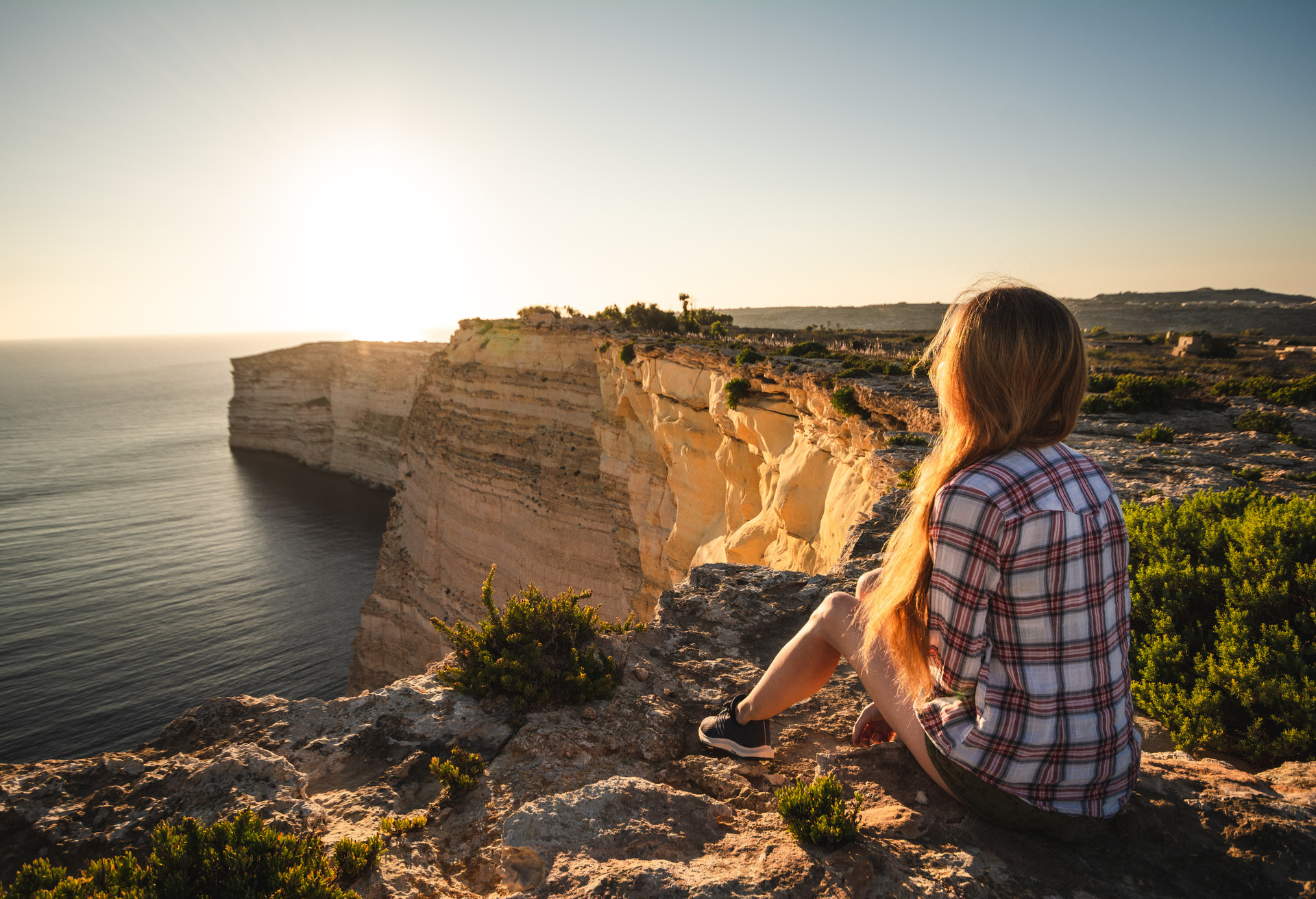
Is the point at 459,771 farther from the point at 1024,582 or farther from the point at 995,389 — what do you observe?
the point at 995,389

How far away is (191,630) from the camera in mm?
30172

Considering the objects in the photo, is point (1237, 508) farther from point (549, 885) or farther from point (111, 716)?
point (111, 716)

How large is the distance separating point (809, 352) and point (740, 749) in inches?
679

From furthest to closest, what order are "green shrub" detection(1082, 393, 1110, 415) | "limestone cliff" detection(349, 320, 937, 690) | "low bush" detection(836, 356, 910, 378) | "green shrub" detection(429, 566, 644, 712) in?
"low bush" detection(836, 356, 910, 378) → "limestone cliff" detection(349, 320, 937, 690) → "green shrub" detection(1082, 393, 1110, 415) → "green shrub" detection(429, 566, 644, 712)

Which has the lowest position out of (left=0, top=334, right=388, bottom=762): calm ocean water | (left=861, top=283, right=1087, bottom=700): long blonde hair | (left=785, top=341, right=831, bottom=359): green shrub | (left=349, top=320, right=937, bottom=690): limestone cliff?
(left=0, top=334, right=388, bottom=762): calm ocean water

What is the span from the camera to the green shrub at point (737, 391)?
15625 millimetres

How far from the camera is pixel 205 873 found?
226cm

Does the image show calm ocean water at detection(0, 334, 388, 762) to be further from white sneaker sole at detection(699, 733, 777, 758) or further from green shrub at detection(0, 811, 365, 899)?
white sneaker sole at detection(699, 733, 777, 758)

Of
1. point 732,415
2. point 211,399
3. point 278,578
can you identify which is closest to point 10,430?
point 211,399

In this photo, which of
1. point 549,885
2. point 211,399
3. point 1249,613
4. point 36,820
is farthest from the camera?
point 211,399

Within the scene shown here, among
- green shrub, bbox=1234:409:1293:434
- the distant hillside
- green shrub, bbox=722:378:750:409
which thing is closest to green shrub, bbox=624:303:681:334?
the distant hillside

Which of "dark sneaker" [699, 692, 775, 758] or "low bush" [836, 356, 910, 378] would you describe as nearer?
"dark sneaker" [699, 692, 775, 758]

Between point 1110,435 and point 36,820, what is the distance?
1326 cm

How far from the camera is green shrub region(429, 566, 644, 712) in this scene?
13.6ft
